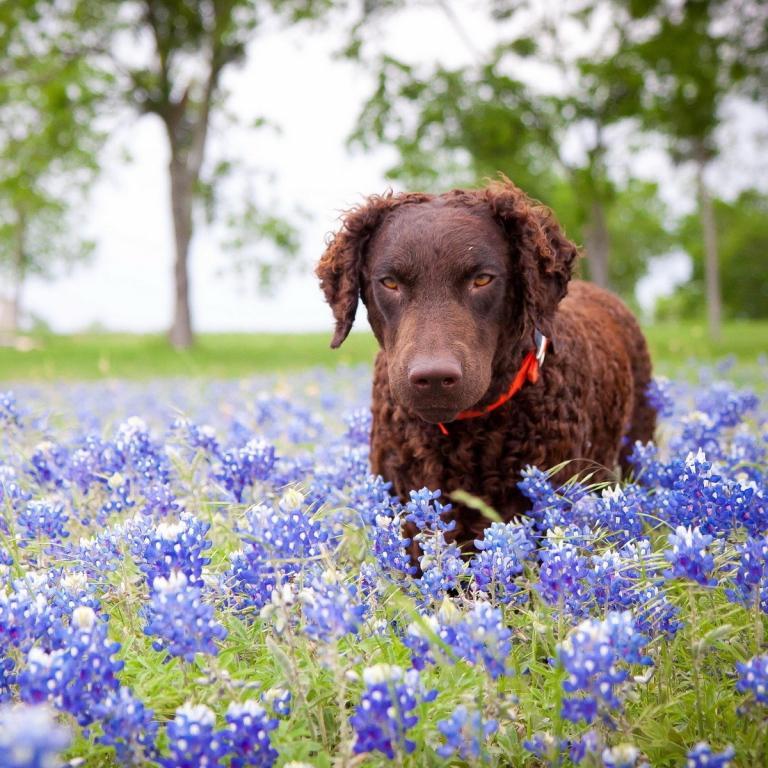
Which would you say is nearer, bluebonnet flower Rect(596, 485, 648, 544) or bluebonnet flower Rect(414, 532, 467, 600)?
bluebonnet flower Rect(414, 532, 467, 600)

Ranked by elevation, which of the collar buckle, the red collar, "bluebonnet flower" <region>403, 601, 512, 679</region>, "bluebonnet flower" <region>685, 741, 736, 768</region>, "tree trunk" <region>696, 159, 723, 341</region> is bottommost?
"bluebonnet flower" <region>685, 741, 736, 768</region>

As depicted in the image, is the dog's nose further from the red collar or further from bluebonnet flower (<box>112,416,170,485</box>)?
bluebonnet flower (<box>112,416,170,485</box>)

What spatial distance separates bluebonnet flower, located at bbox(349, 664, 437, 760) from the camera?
1.95 m

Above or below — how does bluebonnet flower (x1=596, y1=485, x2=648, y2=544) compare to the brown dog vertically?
below

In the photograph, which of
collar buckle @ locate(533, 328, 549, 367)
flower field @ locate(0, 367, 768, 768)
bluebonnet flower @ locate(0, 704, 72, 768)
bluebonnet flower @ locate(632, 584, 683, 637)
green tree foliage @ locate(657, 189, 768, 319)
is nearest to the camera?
bluebonnet flower @ locate(0, 704, 72, 768)

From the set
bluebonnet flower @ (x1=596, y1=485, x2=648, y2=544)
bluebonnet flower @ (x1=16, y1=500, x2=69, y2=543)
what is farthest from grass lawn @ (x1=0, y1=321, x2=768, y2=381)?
Answer: bluebonnet flower @ (x1=596, y1=485, x2=648, y2=544)

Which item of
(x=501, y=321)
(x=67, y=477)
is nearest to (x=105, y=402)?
(x=67, y=477)

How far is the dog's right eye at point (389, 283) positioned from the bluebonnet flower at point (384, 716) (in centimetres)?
201

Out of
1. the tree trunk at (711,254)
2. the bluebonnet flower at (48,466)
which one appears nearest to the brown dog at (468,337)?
the bluebonnet flower at (48,466)

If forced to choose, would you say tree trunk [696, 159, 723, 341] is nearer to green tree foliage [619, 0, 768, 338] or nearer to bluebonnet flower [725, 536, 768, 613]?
green tree foliage [619, 0, 768, 338]

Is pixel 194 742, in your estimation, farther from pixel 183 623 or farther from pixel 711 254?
pixel 711 254

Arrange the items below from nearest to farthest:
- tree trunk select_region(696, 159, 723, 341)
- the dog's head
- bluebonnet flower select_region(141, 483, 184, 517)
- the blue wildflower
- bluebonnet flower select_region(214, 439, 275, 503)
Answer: the blue wildflower → the dog's head → bluebonnet flower select_region(141, 483, 184, 517) → bluebonnet flower select_region(214, 439, 275, 503) → tree trunk select_region(696, 159, 723, 341)

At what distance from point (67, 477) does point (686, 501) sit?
2915 mm

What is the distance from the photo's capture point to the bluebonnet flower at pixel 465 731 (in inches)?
76.2
